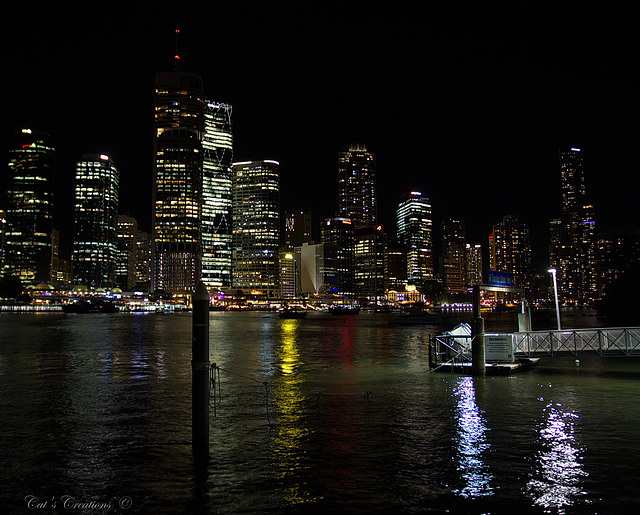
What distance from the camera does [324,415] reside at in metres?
18.1

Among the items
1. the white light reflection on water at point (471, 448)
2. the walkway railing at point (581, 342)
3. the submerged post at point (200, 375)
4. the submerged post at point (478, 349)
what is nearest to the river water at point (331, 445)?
the white light reflection on water at point (471, 448)

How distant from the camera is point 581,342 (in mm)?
31969

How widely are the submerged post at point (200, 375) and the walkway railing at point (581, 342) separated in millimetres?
25202

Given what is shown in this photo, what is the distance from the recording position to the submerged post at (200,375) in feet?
39.5

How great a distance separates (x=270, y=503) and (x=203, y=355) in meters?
3.68

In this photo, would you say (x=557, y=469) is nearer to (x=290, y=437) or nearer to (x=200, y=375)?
(x=290, y=437)

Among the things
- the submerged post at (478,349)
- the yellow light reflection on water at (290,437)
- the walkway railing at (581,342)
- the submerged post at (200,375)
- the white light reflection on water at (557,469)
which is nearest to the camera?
the white light reflection on water at (557,469)

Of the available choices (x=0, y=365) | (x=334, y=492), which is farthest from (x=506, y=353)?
(x=0, y=365)

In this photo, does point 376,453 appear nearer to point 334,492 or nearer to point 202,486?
point 334,492

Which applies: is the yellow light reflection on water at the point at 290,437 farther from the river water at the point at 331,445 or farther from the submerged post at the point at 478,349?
the submerged post at the point at 478,349

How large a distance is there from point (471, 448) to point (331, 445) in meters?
3.65

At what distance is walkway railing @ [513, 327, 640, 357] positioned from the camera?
3011 cm

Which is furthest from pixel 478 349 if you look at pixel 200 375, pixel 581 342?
pixel 200 375

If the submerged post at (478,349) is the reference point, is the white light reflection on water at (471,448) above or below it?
below
